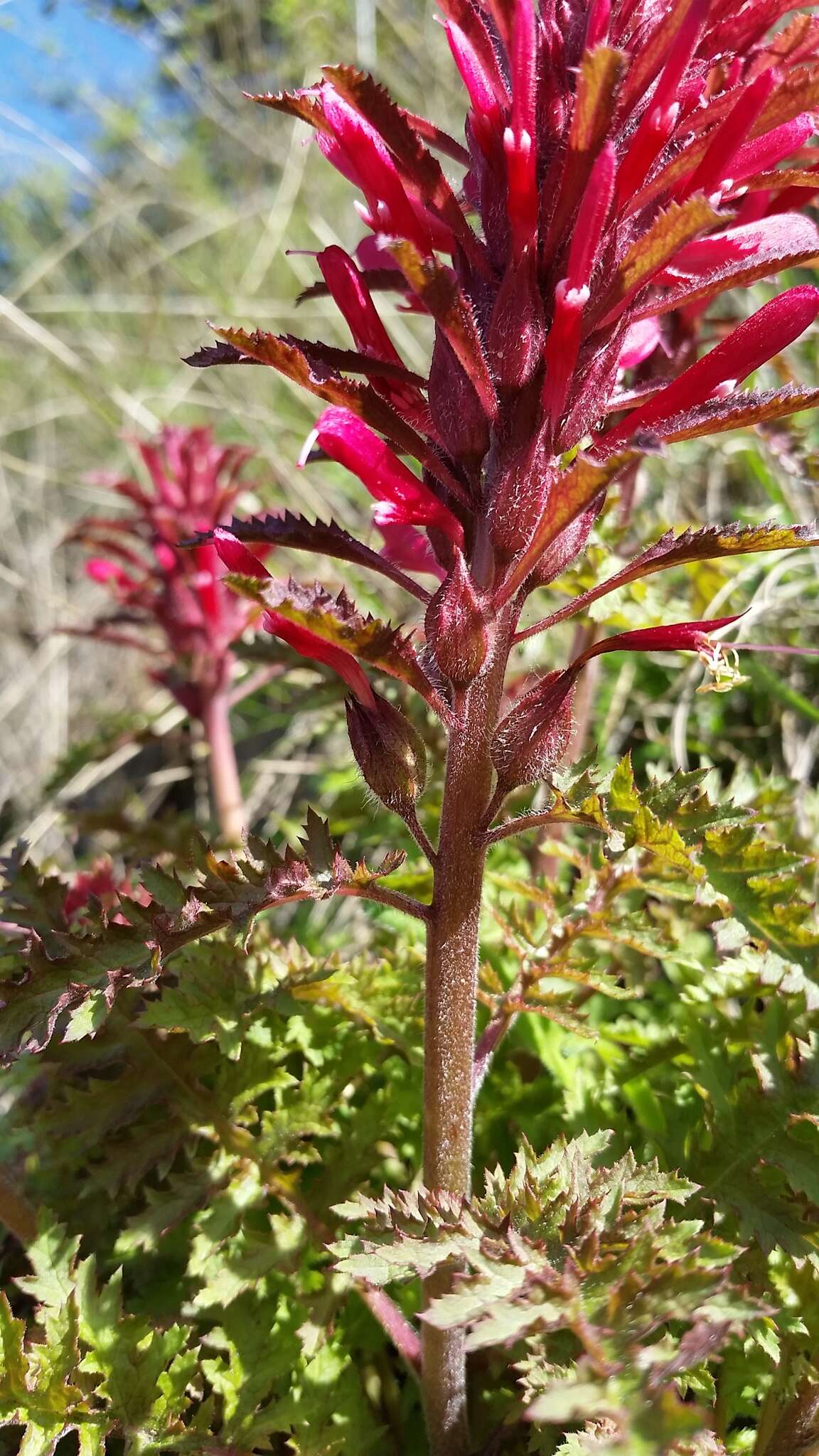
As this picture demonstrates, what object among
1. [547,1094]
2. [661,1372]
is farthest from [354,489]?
[661,1372]

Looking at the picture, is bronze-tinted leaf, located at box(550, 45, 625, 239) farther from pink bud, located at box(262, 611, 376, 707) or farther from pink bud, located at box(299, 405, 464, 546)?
pink bud, located at box(262, 611, 376, 707)

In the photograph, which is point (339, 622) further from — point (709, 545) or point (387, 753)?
point (709, 545)

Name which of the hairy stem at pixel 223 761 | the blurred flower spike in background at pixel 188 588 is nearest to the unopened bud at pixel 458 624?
the blurred flower spike in background at pixel 188 588

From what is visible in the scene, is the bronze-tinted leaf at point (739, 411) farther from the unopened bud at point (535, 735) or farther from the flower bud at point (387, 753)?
the flower bud at point (387, 753)

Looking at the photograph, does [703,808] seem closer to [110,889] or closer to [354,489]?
[110,889]

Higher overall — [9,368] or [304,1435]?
[9,368]

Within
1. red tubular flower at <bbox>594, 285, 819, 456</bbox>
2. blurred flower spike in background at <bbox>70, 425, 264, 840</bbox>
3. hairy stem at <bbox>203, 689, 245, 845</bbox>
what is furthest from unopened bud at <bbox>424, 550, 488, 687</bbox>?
hairy stem at <bbox>203, 689, 245, 845</bbox>

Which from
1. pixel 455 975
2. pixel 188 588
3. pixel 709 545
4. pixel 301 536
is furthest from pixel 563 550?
pixel 188 588
